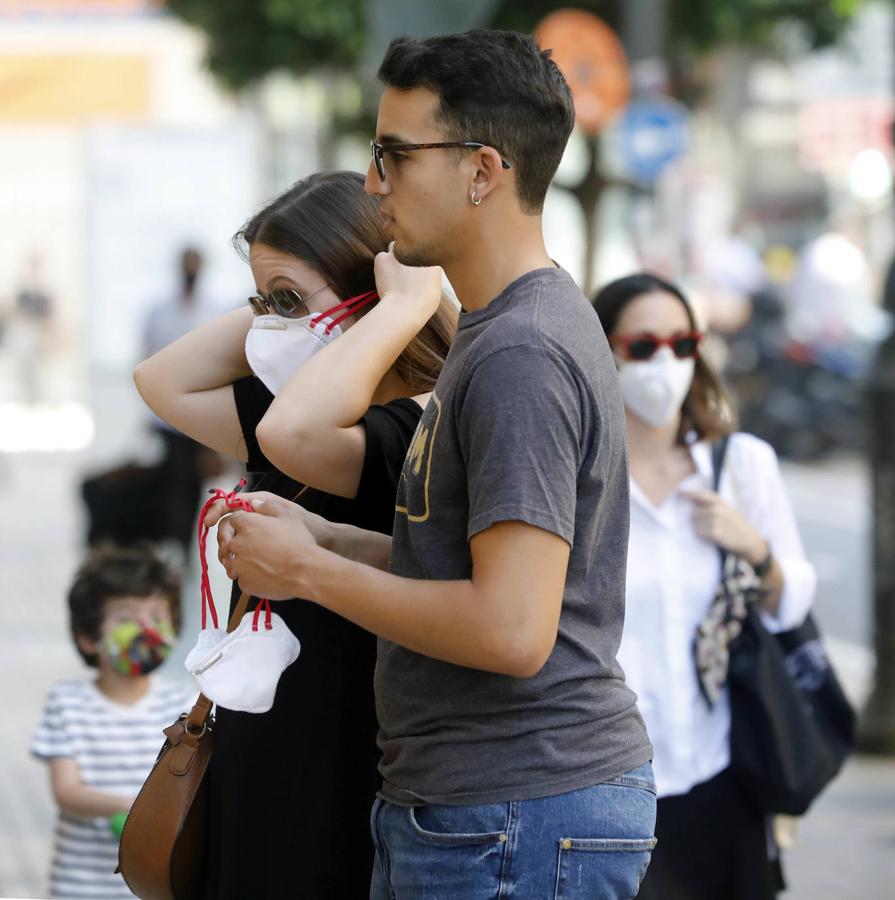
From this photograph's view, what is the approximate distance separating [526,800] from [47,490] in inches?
551

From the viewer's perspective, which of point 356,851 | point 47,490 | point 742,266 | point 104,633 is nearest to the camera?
point 356,851

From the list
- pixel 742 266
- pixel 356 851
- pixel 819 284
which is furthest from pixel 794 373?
pixel 356 851

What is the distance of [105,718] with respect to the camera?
3947mm

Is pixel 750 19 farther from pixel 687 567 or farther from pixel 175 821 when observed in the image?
pixel 175 821

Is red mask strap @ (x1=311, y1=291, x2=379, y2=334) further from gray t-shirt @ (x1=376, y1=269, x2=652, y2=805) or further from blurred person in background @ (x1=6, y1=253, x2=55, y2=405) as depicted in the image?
blurred person in background @ (x1=6, y1=253, x2=55, y2=405)

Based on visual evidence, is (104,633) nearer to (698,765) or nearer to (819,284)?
(698,765)

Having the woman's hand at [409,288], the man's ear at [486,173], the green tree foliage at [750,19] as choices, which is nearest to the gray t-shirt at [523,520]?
the man's ear at [486,173]

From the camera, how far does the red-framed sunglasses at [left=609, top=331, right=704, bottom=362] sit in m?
3.73

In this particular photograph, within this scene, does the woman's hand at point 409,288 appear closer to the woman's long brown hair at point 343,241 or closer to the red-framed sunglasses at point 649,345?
the woman's long brown hair at point 343,241

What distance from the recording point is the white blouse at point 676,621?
348 cm

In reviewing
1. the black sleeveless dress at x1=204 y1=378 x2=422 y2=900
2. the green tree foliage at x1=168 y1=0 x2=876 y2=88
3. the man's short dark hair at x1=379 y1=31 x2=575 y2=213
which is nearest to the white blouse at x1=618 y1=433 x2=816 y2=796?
the black sleeveless dress at x1=204 y1=378 x2=422 y2=900

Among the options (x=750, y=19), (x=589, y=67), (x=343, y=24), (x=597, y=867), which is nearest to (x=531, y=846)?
(x=597, y=867)

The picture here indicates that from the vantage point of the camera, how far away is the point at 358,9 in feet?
61.8

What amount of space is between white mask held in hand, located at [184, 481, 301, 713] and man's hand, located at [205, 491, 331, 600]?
7cm
